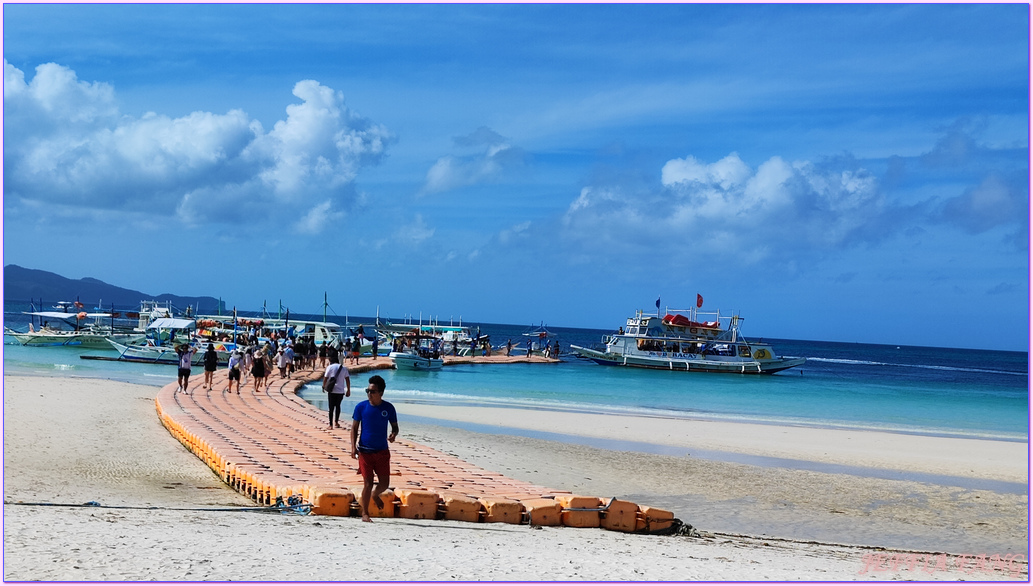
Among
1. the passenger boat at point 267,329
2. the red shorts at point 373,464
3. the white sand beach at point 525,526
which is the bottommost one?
the white sand beach at point 525,526

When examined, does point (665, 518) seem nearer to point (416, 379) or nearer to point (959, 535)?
point (959, 535)

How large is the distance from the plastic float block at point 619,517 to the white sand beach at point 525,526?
0.35 m

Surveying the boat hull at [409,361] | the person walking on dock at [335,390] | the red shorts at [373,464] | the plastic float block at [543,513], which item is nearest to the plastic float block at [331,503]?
the red shorts at [373,464]

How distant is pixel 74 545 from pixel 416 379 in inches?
1331

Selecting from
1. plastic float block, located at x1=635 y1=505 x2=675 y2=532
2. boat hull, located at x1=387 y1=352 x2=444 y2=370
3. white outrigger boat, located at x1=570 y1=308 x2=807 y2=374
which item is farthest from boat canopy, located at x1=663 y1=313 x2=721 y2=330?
plastic float block, located at x1=635 y1=505 x2=675 y2=532

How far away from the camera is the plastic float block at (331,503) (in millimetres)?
8852

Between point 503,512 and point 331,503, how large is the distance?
1.76 metres

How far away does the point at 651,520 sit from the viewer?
937 centimetres

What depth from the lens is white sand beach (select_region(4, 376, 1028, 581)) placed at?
6.49 meters

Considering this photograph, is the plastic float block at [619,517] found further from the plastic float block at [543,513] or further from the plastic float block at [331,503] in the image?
the plastic float block at [331,503]

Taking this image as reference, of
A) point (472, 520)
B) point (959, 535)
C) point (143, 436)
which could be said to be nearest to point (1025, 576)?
point (959, 535)

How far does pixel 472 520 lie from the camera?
29.6 feet

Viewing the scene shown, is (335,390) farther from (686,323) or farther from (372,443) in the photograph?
(686,323)

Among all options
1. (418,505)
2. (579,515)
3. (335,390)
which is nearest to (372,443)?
(418,505)
